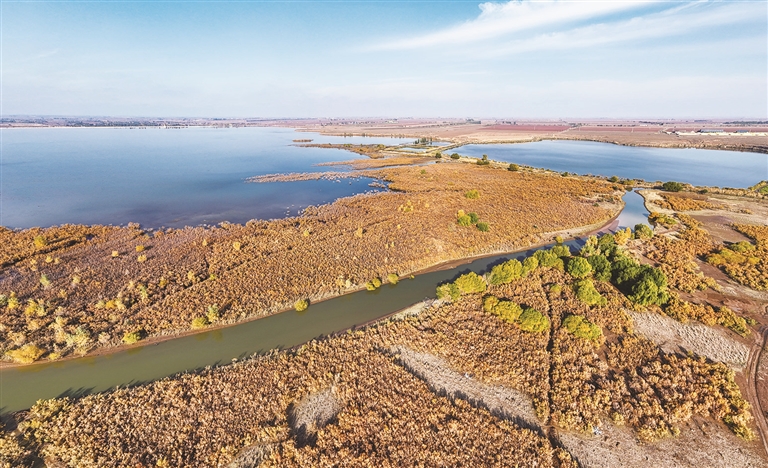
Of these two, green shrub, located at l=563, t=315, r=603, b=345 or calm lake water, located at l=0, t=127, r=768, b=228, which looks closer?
green shrub, located at l=563, t=315, r=603, b=345

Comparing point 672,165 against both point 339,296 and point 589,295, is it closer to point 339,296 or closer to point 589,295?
point 589,295

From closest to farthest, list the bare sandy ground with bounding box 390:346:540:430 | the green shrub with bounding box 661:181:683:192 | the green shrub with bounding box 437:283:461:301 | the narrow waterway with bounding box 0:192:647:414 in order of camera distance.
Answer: the bare sandy ground with bounding box 390:346:540:430 < the narrow waterway with bounding box 0:192:647:414 < the green shrub with bounding box 437:283:461:301 < the green shrub with bounding box 661:181:683:192

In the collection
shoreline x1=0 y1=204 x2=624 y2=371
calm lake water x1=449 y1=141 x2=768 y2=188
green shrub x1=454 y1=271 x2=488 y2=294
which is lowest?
shoreline x1=0 y1=204 x2=624 y2=371

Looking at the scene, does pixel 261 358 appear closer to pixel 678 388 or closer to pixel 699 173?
pixel 678 388

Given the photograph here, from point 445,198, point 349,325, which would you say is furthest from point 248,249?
point 445,198

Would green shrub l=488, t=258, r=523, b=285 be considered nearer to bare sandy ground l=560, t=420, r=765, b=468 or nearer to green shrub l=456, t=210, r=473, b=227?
bare sandy ground l=560, t=420, r=765, b=468

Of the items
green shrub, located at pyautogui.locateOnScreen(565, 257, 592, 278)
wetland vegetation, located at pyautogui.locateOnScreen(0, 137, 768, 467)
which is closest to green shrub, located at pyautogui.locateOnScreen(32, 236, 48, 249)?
wetland vegetation, located at pyautogui.locateOnScreen(0, 137, 768, 467)

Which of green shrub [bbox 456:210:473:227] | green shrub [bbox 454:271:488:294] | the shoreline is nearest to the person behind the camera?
the shoreline

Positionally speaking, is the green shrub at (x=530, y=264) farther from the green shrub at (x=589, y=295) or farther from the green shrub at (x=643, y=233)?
the green shrub at (x=643, y=233)
